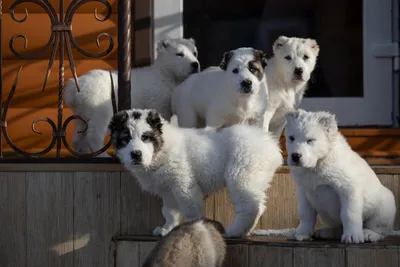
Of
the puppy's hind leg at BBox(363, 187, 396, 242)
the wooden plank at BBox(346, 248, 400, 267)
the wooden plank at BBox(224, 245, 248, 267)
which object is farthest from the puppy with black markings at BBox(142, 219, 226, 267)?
the puppy's hind leg at BBox(363, 187, 396, 242)

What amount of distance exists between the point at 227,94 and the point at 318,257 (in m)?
1.69

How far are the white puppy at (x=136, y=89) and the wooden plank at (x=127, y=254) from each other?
128 cm

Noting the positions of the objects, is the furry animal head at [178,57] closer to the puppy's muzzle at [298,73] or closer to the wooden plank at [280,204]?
the puppy's muzzle at [298,73]

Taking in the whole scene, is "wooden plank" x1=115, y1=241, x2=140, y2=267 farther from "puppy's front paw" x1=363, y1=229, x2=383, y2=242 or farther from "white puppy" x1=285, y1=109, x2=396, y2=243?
"puppy's front paw" x1=363, y1=229, x2=383, y2=242

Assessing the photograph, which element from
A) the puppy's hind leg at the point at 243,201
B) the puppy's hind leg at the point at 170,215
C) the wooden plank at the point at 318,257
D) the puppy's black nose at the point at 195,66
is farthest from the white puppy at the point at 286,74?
the wooden plank at the point at 318,257

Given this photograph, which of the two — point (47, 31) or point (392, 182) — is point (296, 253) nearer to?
point (392, 182)

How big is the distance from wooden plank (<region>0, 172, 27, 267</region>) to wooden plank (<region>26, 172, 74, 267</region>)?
0.13ft

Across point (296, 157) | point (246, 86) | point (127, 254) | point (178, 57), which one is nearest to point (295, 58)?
point (246, 86)

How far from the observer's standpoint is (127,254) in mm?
6422

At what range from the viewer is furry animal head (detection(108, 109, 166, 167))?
6.17 m

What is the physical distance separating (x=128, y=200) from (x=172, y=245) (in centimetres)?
112

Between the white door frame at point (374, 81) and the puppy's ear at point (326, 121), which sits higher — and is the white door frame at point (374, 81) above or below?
above

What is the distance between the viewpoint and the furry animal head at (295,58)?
754cm

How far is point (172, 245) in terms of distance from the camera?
19.0 ft
